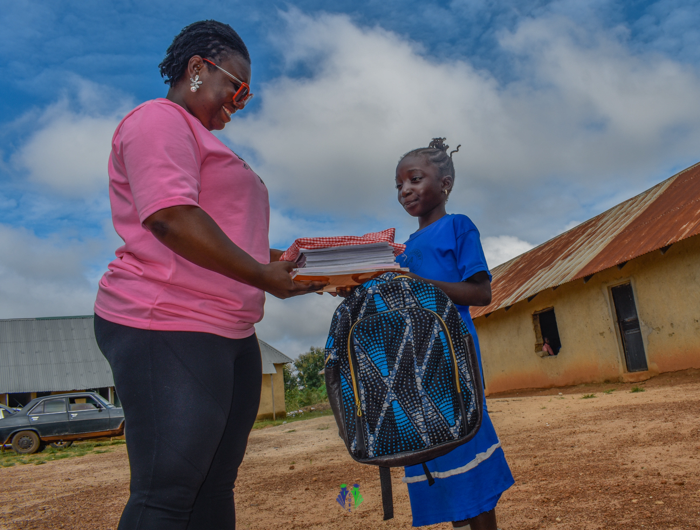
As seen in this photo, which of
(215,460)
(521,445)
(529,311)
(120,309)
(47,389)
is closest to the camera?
(120,309)

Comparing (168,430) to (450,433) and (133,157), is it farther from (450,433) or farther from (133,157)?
(450,433)

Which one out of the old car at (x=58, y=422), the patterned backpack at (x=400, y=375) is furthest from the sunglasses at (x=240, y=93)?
the old car at (x=58, y=422)

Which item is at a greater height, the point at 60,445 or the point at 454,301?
the point at 454,301

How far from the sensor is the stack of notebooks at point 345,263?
5.27 feet

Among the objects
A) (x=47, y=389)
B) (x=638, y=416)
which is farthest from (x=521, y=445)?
(x=47, y=389)

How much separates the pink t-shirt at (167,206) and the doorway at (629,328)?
35.8 ft

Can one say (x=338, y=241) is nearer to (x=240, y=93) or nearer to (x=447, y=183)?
(x=240, y=93)

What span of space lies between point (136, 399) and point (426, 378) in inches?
36.9

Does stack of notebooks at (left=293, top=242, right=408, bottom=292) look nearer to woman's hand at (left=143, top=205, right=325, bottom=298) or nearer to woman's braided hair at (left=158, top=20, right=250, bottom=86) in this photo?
woman's hand at (left=143, top=205, right=325, bottom=298)

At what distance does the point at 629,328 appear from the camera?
35.3ft

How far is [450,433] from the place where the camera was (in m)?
1.68

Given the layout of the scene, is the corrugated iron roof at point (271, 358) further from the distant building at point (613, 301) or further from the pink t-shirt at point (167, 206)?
the pink t-shirt at point (167, 206)

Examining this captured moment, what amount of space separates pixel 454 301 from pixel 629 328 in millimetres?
10404

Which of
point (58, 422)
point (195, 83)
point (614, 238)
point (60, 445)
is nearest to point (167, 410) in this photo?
point (195, 83)
